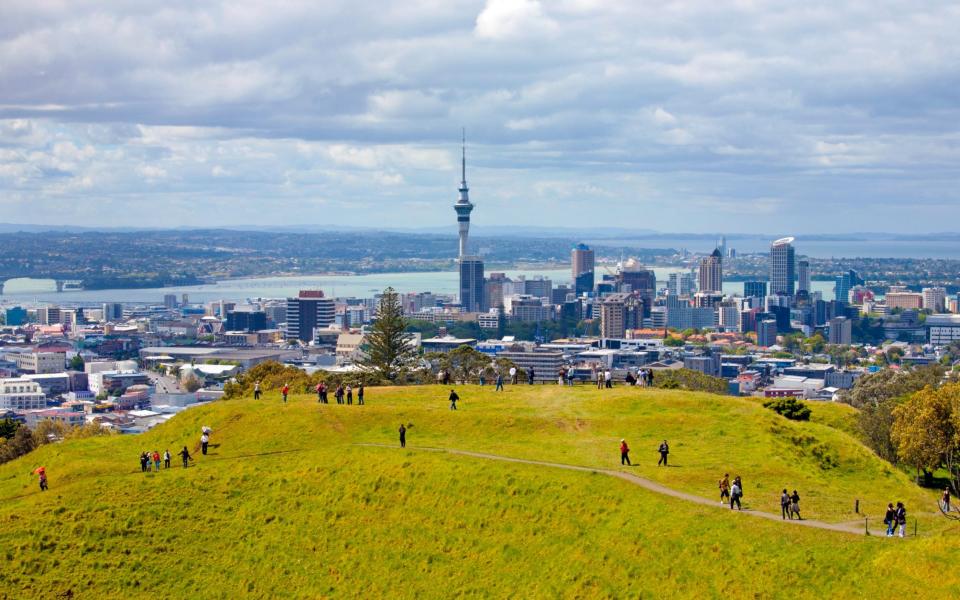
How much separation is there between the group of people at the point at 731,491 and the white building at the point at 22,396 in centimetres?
14541

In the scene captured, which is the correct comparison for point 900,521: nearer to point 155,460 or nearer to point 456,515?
point 456,515

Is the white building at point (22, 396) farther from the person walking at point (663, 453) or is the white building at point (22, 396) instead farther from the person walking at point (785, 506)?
the person walking at point (785, 506)

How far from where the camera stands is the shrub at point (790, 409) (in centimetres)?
5466

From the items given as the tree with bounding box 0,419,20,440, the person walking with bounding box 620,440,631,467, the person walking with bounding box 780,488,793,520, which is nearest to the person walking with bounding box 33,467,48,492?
the person walking with bounding box 620,440,631,467

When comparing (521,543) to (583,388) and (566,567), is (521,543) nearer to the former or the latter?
(566,567)

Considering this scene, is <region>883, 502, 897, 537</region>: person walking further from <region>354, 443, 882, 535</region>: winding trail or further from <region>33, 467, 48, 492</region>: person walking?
<region>33, 467, 48, 492</region>: person walking

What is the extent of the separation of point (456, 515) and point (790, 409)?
2324 centimetres

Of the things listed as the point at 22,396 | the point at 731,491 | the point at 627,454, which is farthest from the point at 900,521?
the point at 22,396

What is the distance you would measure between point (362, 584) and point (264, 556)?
3.61 meters

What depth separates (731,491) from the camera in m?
34.5

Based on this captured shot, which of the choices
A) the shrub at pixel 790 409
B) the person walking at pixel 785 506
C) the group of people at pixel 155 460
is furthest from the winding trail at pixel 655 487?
the shrub at pixel 790 409

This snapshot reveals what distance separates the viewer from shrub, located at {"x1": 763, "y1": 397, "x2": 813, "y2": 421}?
2152 inches

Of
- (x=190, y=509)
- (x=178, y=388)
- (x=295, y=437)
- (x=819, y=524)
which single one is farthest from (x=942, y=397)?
(x=178, y=388)

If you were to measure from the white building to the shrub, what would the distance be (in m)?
131
